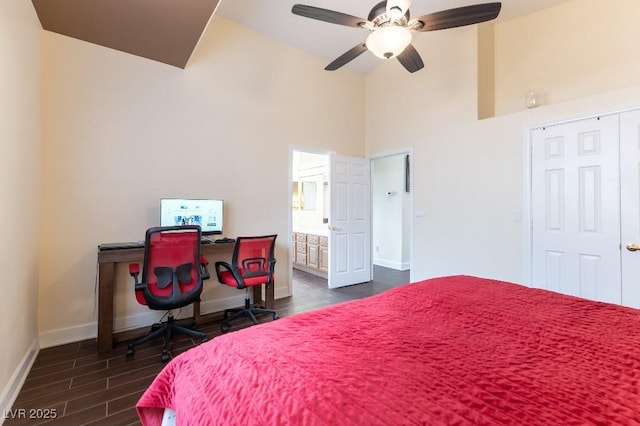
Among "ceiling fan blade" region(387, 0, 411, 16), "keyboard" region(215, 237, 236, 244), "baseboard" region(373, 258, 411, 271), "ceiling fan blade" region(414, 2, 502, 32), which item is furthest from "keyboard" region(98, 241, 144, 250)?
"baseboard" region(373, 258, 411, 271)

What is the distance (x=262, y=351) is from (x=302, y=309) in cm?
269

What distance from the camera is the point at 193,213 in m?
3.13

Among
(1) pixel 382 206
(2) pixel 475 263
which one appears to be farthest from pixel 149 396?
(1) pixel 382 206

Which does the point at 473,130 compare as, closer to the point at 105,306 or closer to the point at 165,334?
the point at 165,334

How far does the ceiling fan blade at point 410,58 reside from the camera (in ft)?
8.34

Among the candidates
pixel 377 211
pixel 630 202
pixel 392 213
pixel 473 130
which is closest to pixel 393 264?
pixel 392 213

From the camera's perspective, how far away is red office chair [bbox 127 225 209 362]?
2.36m

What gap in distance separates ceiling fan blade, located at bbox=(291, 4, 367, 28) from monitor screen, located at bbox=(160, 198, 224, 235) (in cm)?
208

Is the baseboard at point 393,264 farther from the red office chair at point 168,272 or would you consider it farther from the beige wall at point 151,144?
the red office chair at point 168,272

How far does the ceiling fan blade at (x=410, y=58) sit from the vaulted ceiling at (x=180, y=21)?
111 cm

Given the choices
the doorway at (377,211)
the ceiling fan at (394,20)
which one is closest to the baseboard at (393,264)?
the doorway at (377,211)

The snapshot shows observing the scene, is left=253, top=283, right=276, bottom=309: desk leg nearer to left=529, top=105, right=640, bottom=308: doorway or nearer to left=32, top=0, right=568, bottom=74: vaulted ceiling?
left=32, top=0, right=568, bottom=74: vaulted ceiling

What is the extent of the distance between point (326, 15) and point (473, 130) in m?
→ 2.33

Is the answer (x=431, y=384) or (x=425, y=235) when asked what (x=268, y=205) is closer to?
(x=425, y=235)
